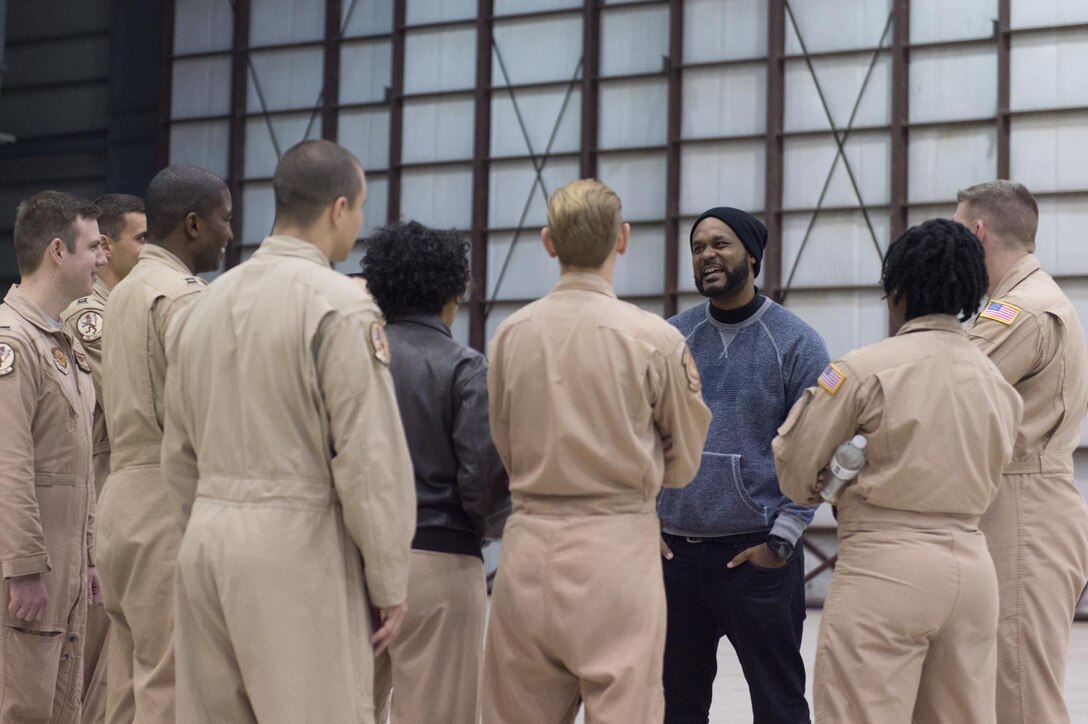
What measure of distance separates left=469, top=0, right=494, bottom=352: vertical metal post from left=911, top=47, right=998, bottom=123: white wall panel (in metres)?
4.78

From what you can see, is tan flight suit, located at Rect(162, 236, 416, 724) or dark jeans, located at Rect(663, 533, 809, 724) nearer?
tan flight suit, located at Rect(162, 236, 416, 724)

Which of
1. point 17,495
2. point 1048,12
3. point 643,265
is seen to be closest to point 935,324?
point 17,495

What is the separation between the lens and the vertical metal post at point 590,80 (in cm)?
1504

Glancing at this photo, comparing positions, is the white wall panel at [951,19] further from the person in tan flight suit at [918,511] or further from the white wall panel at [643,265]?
the person in tan flight suit at [918,511]

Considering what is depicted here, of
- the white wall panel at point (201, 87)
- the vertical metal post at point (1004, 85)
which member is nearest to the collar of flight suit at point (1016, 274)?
the vertical metal post at point (1004, 85)

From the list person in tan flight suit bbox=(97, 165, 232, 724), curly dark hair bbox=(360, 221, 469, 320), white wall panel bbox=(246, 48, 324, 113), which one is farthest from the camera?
white wall panel bbox=(246, 48, 324, 113)

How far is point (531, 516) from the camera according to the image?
3.56 m

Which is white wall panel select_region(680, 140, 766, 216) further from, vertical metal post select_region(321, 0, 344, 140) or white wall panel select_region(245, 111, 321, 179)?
white wall panel select_region(245, 111, 321, 179)

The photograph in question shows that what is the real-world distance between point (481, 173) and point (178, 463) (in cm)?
1240

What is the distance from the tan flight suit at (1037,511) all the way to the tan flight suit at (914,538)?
1.54ft

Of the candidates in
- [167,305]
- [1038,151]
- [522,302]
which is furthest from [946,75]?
[167,305]

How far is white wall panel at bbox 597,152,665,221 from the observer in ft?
48.9

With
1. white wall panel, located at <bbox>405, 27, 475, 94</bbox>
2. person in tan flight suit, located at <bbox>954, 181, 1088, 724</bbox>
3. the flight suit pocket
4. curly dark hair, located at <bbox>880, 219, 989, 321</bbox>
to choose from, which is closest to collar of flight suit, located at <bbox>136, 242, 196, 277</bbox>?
the flight suit pocket

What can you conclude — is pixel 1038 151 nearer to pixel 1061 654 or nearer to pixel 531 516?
pixel 1061 654
